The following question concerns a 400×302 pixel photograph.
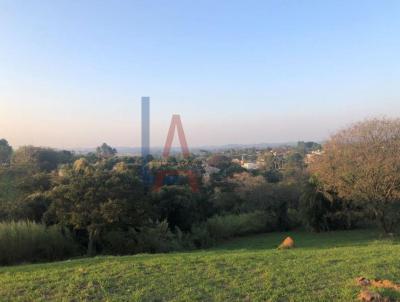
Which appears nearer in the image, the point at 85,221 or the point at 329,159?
the point at 85,221

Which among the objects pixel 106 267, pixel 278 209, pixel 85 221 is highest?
pixel 106 267

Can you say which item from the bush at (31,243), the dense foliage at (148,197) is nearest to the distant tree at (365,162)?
the dense foliage at (148,197)

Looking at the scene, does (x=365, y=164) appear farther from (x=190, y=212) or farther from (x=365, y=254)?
(x=190, y=212)

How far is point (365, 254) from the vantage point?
882 centimetres

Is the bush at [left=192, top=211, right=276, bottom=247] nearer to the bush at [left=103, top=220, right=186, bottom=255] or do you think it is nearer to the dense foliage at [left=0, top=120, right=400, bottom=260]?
the dense foliage at [left=0, top=120, right=400, bottom=260]

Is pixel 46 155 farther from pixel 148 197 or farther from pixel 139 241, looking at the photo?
pixel 139 241

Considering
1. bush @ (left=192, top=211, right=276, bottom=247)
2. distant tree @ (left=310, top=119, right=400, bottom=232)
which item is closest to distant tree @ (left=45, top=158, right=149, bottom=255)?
bush @ (left=192, top=211, right=276, bottom=247)

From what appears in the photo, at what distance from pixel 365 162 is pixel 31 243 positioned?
15181 mm

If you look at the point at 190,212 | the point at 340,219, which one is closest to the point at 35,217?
the point at 190,212

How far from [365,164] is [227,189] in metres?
18.7

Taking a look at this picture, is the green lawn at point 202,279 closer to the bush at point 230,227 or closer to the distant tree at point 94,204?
the distant tree at point 94,204

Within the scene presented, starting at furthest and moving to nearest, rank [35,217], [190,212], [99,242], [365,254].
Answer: [190,212], [35,217], [99,242], [365,254]

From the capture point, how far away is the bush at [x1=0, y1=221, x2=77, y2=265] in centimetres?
1266

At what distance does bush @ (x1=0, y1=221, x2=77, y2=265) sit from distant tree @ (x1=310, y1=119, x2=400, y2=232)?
13.1 metres
